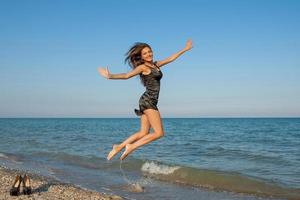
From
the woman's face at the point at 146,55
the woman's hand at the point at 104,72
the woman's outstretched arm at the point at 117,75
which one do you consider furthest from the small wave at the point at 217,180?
the woman's hand at the point at 104,72

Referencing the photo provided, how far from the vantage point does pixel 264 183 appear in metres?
14.6

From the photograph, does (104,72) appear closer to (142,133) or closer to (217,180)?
(142,133)

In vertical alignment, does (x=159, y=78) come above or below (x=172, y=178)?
above

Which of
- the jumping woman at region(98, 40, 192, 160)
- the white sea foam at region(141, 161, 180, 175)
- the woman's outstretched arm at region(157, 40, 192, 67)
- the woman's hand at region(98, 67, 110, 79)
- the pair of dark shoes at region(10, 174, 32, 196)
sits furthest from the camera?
the white sea foam at region(141, 161, 180, 175)

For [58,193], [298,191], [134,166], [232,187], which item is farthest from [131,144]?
[134,166]

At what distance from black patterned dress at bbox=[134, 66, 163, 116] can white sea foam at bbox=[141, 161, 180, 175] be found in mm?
9217

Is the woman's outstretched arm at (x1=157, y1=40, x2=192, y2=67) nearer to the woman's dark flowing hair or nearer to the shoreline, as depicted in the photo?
the woman's dark flowing hair

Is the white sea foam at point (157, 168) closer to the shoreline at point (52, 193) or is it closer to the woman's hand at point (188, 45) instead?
the shoreline at point (52, 193)

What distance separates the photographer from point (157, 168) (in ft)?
58.3

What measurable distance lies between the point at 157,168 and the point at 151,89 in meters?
10.4

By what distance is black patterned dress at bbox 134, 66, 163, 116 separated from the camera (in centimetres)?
781

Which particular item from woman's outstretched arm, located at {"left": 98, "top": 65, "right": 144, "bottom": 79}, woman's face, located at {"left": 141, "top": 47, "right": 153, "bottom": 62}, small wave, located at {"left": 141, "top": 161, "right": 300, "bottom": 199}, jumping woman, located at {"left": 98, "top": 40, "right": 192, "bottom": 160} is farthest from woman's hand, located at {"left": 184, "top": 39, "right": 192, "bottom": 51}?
small wave, located at {"left": 141, "top": 161, "right": 300, "bottom": 199}

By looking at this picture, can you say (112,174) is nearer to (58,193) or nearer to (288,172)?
(58,193)

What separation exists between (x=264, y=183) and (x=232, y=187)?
1.43m
